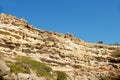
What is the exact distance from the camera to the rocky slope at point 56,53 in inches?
2259

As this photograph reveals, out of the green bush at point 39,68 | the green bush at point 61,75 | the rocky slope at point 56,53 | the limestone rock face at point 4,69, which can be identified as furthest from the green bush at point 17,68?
the green bush at point 61,75

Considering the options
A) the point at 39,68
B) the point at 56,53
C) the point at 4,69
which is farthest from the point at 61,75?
the point at 4,69

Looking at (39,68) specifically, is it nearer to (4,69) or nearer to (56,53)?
(56,53)

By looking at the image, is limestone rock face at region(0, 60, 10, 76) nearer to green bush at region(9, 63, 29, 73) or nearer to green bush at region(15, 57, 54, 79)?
green bush at region(9, 63, 29, 73)

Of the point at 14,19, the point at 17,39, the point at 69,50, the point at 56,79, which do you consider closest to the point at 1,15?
the point at 14,19

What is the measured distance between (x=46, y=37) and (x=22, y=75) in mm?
23033

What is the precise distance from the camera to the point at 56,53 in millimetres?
62312

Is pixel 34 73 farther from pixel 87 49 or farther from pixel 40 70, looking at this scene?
pixel 87 49

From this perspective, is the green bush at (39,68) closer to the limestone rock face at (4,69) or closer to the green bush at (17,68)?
the green bush at (17,68)

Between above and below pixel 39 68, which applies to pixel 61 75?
below

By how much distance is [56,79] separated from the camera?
178 ft

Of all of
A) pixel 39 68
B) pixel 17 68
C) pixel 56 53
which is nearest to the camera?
pixel 17 68

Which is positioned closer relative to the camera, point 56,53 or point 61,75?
point 61,75

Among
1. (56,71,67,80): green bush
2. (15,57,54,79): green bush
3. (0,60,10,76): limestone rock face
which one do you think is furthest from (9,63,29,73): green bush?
(56,71,67,80): green bush
